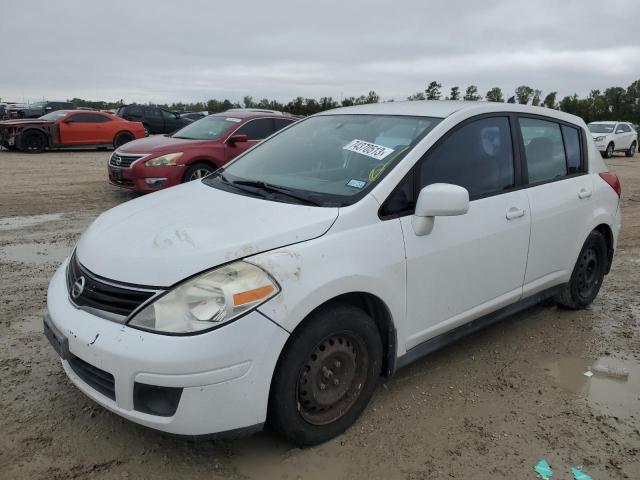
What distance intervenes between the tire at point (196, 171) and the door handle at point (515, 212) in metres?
6.08

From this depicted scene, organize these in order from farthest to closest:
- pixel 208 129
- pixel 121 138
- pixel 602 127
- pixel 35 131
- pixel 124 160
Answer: pixel 602 127
pixel 121 138
pixel 35 131
pixel 208 129
pixel 124 160

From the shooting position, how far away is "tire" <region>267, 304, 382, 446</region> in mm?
2416

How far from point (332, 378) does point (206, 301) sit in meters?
0.80

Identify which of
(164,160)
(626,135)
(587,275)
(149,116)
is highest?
(149,116)

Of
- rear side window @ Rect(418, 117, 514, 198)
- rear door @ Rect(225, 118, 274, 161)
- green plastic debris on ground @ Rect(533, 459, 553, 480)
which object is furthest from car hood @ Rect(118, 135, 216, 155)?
green plastic debris on ground @ Rect(533, 459, 553, 480)

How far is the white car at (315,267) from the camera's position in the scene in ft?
7.39

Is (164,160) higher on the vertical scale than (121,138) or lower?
higher

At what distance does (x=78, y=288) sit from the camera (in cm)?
254

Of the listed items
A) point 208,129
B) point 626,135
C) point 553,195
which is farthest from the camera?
point 626,135

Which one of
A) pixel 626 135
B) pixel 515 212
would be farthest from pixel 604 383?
pixel 626 135

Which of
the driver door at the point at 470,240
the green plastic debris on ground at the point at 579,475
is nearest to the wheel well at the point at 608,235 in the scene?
the driver door at the point at 470,240

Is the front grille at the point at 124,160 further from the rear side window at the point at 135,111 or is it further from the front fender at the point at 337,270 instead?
the rear side window at the point at 135,111

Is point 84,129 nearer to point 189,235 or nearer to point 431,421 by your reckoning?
point 189,235

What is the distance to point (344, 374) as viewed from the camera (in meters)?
2.72
